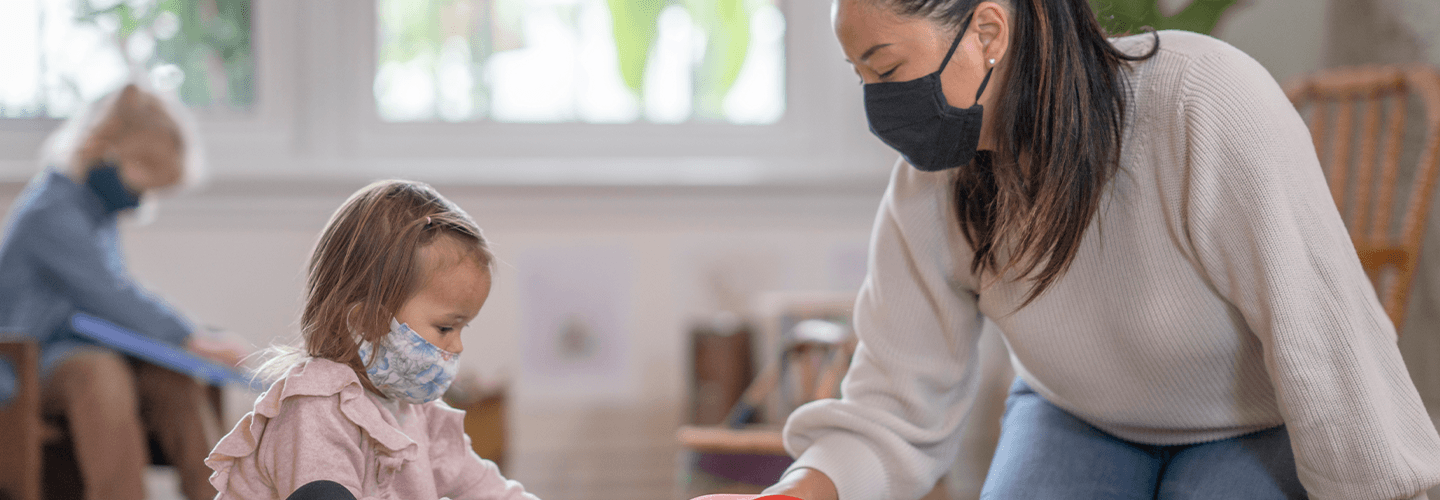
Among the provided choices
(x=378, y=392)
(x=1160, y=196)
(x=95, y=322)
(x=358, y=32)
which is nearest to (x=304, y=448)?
(x=378, y=392)

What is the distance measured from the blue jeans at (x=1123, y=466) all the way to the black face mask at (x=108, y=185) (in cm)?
191

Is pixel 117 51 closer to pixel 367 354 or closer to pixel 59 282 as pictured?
pixel 59 282

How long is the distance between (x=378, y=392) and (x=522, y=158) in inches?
81.0

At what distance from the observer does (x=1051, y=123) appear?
0.86 meters

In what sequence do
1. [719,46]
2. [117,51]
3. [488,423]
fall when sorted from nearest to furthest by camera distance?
[488,423] < [117,51] < [719,46]

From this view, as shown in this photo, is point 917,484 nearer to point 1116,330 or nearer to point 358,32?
point 1116,330

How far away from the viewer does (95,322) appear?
1.86 m

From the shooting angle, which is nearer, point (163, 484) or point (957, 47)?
point (957, 47)

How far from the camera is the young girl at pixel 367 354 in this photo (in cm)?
71

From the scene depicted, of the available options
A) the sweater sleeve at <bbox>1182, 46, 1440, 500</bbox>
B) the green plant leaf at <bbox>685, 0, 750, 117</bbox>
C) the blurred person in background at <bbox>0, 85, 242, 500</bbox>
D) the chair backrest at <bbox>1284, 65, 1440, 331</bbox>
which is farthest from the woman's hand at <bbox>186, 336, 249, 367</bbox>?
the chair backrest at <bbox>1284, 65, 1440, 331</bbox>

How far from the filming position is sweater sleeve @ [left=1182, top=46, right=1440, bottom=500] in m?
0.79

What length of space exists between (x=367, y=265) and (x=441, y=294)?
0.20ft

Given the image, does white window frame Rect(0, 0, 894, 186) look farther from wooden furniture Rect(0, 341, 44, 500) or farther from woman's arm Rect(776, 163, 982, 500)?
woman's arm Rect(776, 163, 982, 500)

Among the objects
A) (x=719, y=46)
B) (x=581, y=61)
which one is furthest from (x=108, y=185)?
(x=719, y=46)
